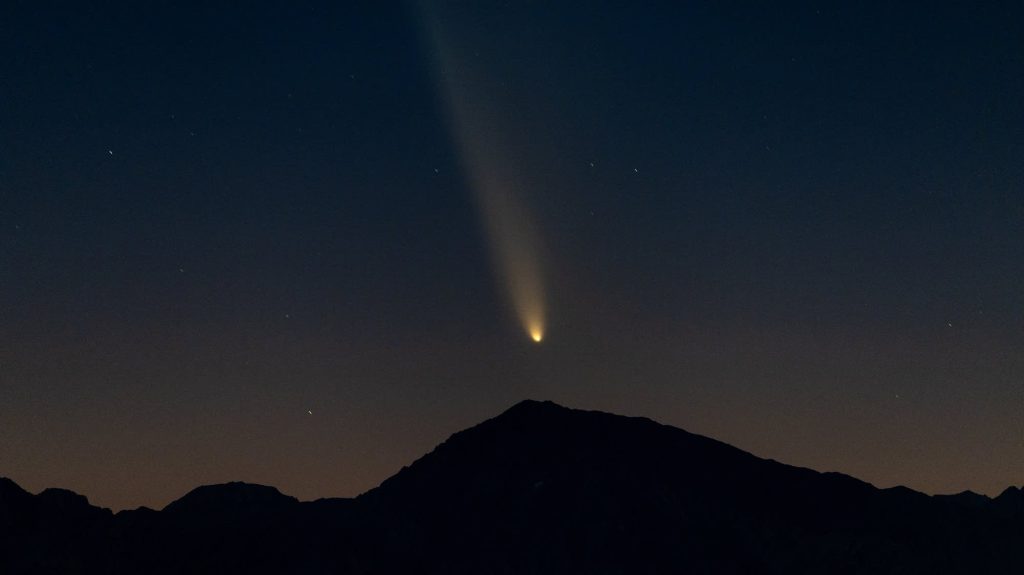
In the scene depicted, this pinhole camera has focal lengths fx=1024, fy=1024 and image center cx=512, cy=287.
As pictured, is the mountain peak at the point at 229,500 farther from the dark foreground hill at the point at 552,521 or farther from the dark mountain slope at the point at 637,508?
the dark mountain slope at the point at 637,508

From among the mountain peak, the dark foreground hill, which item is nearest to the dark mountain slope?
the dark foreground hill

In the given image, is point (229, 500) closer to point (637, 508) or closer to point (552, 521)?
point (552, 521)

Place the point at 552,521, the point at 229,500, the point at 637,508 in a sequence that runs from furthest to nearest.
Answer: the point at 229,500 < the point at 637,508 < the point at 552,521

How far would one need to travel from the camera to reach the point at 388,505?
155 metres

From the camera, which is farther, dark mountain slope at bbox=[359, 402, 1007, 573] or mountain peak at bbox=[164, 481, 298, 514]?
mountain peak at bbox=[164, 481, 298, 514]

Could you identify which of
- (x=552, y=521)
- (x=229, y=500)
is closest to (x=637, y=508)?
(x=552, y=521)

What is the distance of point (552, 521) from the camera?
476 ft

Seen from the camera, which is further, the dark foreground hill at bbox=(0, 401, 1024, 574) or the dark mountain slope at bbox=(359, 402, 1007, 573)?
the dark mountain slope at bbox=(359, 402, 1007, 573)

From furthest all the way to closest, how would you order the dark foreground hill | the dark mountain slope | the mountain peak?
the mountain peak, the dark mountain slope, the dark foreground hill

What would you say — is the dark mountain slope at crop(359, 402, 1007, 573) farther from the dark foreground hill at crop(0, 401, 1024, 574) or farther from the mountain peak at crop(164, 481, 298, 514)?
the mountain peak at crop(164, 481, 298, 514)

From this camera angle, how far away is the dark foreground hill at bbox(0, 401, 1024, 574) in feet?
423

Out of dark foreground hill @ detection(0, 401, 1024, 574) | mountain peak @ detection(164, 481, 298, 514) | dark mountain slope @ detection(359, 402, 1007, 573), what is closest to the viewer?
dark foreground hill @ detection(0, 401, 1024, 574)

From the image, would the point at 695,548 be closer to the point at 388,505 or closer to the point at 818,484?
the point at 818,484

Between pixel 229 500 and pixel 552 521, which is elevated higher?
pixel 229 500
